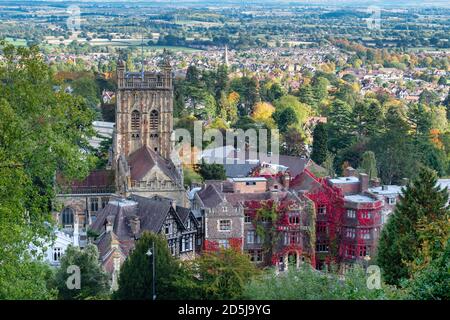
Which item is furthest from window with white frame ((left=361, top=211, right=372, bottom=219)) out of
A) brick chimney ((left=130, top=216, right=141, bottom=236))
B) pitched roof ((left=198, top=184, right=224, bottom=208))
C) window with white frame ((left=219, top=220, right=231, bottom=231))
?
brick chimney ((left=130, top=216, right=141, bottom=236))

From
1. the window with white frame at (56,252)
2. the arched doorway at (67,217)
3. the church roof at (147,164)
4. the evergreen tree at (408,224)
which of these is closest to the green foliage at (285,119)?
the church roof at (147,164)

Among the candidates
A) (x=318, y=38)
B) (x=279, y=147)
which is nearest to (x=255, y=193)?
(x=279, y=147)

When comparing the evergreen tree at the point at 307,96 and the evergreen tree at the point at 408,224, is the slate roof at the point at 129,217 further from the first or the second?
the evergreen tree at the point at 307,96

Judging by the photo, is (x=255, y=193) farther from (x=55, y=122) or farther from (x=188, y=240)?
(x=55, y=122)

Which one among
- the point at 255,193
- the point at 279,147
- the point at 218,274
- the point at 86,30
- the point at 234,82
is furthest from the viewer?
the point at 86,30

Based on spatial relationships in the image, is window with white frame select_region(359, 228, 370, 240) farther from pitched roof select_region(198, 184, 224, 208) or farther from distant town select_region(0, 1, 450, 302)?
pitched roof select_region(198, 184, 224, 208)

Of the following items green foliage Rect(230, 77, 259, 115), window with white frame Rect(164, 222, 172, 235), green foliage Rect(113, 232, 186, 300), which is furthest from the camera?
green foliage Rect(230, 77, 259, 115)
